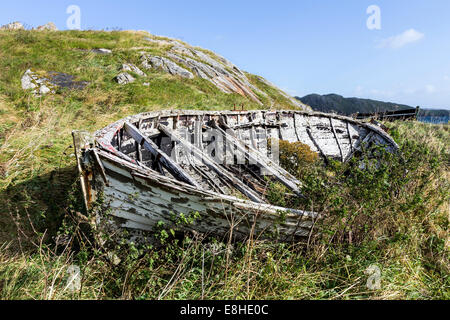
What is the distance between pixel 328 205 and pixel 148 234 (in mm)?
2525

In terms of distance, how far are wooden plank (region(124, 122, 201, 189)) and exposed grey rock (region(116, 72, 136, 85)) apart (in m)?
8.57

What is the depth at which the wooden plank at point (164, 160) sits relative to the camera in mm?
3995

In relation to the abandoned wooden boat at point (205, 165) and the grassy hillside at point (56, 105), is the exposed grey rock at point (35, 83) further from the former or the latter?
the abandoned wooden boat at point (205, 165)

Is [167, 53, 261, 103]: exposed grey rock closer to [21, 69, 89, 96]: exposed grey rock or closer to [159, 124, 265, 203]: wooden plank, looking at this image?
[21, 69, 89, 96]: exposed grey rock

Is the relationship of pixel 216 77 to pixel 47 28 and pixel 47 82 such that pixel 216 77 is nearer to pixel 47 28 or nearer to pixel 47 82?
pixel 47 82

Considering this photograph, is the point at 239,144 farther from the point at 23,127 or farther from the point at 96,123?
the point at 23,127

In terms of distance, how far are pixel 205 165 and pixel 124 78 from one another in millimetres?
9467

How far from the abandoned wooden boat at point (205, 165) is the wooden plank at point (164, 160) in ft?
0.05

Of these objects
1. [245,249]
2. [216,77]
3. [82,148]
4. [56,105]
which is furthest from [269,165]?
[216,77]

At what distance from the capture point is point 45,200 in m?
4.93

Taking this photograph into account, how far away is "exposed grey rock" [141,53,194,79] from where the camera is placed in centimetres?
1722

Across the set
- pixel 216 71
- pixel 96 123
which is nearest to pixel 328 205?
pixel 96 123

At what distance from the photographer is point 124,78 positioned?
12.9m
